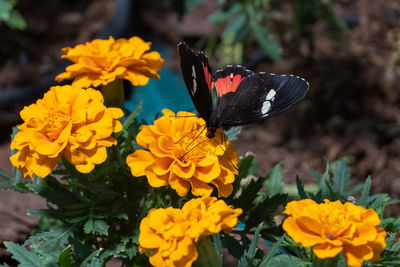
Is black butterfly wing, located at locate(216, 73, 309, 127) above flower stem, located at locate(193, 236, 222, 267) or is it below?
above

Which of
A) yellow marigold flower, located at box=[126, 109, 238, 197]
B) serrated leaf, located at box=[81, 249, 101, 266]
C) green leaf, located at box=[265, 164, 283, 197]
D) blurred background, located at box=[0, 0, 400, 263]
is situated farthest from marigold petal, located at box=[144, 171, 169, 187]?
blurred background, located at box=[0, 0, 400, 263]

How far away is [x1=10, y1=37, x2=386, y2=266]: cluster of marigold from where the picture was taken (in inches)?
28.7

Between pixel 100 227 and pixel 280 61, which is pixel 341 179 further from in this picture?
pixel 280 61

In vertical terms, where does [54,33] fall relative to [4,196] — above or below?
above

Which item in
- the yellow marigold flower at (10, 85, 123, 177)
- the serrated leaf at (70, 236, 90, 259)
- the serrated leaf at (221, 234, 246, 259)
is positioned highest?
the yellow marigold flower at (10, 85, 123, 177)

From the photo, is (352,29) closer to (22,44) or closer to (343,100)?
(343,100)

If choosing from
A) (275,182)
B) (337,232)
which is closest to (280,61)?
(275,182)

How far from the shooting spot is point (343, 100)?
103 inches

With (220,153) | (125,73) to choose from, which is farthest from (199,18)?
(220,153)

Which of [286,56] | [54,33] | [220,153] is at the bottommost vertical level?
[286,56]

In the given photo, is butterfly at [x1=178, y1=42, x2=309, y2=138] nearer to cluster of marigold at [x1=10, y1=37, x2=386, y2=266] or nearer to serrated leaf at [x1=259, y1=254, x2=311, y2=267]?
cluster of marigold at [x1=10, y1=37, x2=386, y2=266]

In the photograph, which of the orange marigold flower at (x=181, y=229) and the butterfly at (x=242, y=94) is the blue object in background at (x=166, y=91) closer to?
the butterfly at (x=242, y=94)

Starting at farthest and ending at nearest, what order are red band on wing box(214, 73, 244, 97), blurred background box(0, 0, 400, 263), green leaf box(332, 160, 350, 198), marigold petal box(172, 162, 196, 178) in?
blurred background box(0, 0, 400, 263) → green leaf box(332, 160, 350, 198) → red band on wing box(214, 73, 244, 97) → marigold petal box(172, 162, 196, 178)

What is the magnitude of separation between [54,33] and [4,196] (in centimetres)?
168
